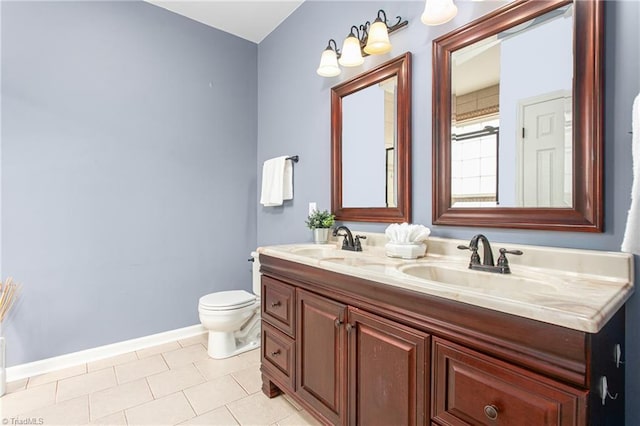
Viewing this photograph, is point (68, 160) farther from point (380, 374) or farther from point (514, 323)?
point (514, 323)

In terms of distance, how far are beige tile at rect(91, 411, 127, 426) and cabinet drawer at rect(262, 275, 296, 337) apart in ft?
2.73

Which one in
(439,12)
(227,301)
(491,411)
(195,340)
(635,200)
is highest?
(439,12)

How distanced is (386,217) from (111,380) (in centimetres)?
199

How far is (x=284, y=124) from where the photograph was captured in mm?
2645

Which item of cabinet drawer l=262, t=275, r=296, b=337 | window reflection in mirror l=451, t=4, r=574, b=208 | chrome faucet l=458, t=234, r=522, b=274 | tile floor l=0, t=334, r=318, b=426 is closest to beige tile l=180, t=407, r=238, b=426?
tile floor l=0, t=334, r=318, b=426

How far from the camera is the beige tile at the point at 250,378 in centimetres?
187

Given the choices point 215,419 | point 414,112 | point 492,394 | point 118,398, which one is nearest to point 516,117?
point 414,112

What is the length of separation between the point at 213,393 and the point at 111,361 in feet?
3.12

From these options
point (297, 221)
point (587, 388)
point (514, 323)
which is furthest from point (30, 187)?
point (587, 388)

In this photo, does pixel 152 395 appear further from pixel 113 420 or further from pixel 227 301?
pixel 227 301

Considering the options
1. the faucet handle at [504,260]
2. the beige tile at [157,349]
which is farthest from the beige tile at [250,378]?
the faucet handle at [504,260]

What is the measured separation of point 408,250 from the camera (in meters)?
1.43

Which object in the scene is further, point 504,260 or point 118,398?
point 118,398

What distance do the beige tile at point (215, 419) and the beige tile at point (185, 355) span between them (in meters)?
0.65
